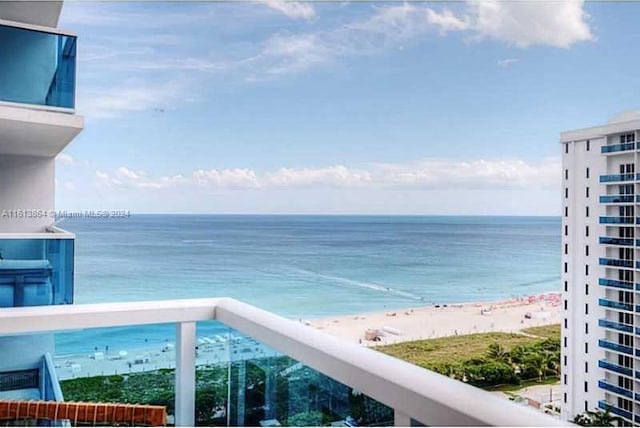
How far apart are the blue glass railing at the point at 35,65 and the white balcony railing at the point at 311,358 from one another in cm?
227

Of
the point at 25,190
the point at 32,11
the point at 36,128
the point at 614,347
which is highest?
the point at 32,11

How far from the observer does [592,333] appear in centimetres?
388

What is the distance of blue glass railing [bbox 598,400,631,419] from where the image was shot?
12.8 feet

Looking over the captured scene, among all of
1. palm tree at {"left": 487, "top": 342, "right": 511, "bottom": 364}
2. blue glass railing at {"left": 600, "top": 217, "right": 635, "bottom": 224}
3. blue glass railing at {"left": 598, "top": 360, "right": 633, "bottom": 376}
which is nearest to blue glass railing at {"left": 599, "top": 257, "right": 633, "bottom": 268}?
blue glass railing at {"left": 600, "top": 217, "right": 635, "bottom": 224}

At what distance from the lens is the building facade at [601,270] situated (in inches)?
136

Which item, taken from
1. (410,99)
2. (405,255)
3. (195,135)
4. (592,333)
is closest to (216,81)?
(195,135)

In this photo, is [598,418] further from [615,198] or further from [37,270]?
[37,270]

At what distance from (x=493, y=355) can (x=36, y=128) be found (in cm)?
429

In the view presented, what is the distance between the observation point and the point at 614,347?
3795 mm

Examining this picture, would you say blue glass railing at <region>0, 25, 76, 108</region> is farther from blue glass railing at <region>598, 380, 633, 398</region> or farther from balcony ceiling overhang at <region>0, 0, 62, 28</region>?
Answer: blue glass railing at <region>598, 380, 633, 398</region>

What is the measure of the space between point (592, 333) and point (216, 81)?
36.1 ft

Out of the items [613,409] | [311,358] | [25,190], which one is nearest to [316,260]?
[25,190]

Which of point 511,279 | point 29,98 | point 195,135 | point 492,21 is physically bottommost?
point 511,279

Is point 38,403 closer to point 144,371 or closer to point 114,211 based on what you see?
point 144,371
